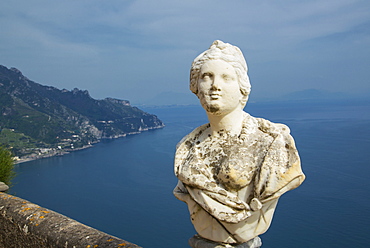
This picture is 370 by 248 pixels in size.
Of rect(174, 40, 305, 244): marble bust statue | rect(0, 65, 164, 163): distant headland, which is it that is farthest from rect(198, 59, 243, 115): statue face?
rect(0, 65, 164, 163): distant headland

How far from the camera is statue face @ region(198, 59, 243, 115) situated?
8.36ft

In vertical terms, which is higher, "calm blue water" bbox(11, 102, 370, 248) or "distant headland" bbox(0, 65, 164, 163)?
"distant headland" bbox(0, 65, 164, 163)

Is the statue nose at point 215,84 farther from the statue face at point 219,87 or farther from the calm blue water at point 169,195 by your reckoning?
the calm blue water at point 169,195

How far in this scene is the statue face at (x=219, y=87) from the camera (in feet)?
8.36

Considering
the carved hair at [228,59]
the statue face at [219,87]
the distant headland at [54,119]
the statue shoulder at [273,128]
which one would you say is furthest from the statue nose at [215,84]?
the distant headland at [54,119]

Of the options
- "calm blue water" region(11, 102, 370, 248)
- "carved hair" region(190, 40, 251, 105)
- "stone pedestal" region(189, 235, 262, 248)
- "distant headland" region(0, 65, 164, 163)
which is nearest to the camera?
"stone pedestal" region(189, 235, 262, 248)

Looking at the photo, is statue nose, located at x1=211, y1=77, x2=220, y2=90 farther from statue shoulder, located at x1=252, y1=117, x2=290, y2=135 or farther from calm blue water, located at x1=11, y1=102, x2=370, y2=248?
calm blue water, located at x1=11, y1=102, x2=370, y2=248

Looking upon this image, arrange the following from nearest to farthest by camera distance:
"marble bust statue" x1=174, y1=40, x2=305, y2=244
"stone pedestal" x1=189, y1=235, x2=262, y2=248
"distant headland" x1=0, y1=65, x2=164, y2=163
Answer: "marble bust statue" x1=174, y1=40, x2=305, y2=244 < "stone pedestal" x1=189, y1=235, x2=262, y2=248 < "distant headland" x1=0, y1=65, x2=164, y2=163

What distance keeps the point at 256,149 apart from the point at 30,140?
8526cm

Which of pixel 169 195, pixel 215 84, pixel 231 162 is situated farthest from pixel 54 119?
pixel 231 162

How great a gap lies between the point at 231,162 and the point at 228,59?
71 centimetres

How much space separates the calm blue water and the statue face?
2509 centimetres

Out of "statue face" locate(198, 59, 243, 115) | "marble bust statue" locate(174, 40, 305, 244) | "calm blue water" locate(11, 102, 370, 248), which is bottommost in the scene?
"calm blue water" locate(11, 102, 370, 248)

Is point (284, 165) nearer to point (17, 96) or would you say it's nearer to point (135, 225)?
point (135, 225)
